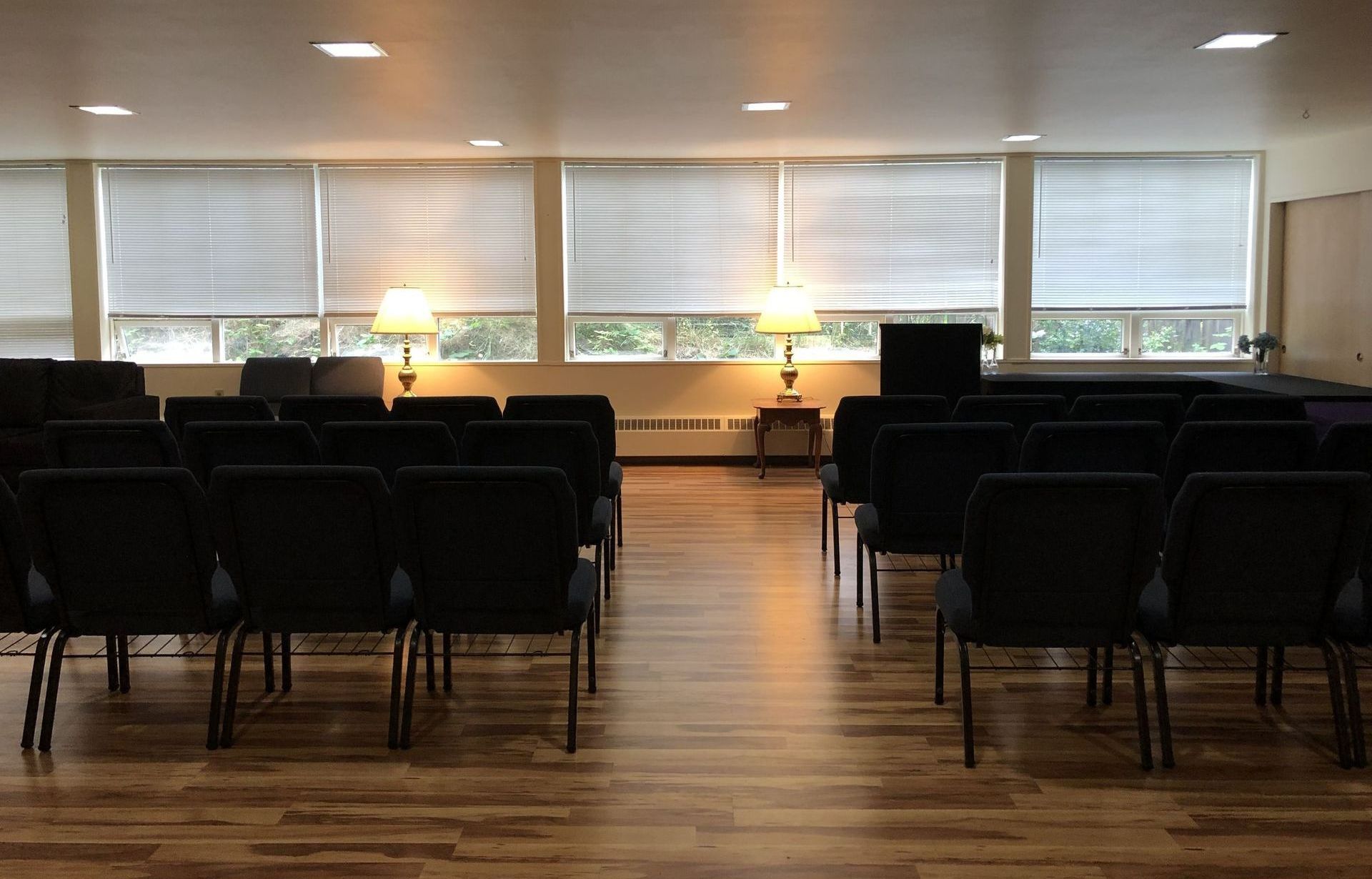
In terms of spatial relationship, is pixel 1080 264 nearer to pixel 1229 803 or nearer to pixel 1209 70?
pixel 1209 70

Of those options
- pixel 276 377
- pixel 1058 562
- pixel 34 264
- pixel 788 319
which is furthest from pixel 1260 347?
pixel 34 264

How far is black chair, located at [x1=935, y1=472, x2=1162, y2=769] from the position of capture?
309 centimetres

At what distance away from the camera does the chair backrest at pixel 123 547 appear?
3221 mm

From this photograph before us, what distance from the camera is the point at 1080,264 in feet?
31.4

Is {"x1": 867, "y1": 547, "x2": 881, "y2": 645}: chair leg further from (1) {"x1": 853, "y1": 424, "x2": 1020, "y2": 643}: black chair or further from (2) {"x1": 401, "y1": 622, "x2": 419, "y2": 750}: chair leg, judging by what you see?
(2) {"x1": 401, "y1": 622, "x2": 419, "y2": 750}: chair leg

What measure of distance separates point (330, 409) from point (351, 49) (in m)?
1.76

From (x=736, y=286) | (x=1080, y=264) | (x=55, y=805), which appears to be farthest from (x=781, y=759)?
(x=1080, y=264)

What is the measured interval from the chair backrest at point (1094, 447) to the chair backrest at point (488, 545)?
1.84 m

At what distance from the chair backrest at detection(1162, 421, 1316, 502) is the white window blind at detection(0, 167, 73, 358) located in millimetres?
9246

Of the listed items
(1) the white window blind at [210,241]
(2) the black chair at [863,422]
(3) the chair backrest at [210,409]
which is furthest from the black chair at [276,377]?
(2) the black chair at [863,422]

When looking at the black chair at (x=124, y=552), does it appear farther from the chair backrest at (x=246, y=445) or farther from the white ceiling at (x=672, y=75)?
the white ceiling at (x=672, y=75)

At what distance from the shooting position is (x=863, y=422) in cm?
528

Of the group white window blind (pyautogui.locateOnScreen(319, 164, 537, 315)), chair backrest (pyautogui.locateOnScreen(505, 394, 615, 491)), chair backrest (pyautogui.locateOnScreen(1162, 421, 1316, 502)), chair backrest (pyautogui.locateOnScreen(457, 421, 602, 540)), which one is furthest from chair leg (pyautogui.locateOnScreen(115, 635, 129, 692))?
white window blind (pyautogui.locateOnScreen(319, 164, 537, 315))

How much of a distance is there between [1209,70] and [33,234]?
9.29m
